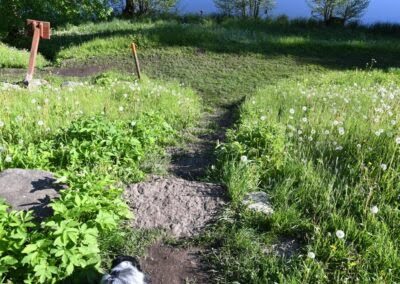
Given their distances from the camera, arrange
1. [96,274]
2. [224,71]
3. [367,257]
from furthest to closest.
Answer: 1. [224,71]
2. [367,257]
3. [96,274]

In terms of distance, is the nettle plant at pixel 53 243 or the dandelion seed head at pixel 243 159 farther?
the dandelion seed head at pixel 243 159

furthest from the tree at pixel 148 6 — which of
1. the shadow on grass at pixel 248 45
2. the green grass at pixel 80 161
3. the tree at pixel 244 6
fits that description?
the green grass at pixel 80 161

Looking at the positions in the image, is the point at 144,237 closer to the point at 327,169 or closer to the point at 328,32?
the point at 327,169

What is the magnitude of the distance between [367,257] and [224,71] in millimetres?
12567

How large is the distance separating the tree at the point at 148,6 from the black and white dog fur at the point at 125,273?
95.8 ft

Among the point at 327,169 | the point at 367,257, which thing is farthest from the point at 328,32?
the point at 367,257

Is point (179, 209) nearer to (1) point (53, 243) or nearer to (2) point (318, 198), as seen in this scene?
(2) point (318, 198)

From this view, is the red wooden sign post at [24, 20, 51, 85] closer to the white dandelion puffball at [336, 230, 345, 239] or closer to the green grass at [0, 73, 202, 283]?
the green grass at [0, 73, 202, 283]

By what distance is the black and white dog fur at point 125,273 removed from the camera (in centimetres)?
358

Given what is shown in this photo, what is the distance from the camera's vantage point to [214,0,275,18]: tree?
33469 millimetres

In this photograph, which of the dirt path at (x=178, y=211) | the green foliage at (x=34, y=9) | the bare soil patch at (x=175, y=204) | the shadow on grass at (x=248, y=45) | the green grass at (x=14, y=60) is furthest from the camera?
the green foliage at (x=34, y=9)

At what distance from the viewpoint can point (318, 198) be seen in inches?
196

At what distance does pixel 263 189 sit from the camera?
17.5 ft

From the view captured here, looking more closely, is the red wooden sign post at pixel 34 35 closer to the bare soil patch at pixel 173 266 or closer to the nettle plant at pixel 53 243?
the nettle plant at pixel 53 243
